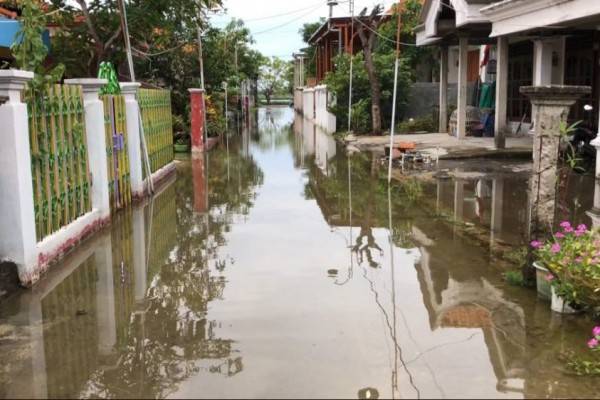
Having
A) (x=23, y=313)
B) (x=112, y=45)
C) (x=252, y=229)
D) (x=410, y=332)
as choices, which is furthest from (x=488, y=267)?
(x=112, y=45)

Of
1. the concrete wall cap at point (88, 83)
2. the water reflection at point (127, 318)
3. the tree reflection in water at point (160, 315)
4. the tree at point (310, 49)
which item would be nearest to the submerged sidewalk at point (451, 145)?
the tree reflection in water at point (160, 315)

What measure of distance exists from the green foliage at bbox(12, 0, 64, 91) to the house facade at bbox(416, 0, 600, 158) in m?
7.92

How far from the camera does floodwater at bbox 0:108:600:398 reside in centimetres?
440

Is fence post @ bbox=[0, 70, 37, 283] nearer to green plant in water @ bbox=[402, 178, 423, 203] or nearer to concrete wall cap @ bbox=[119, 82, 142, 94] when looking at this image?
concrete wall cap @ bbox=[119, 82, 142, 94]

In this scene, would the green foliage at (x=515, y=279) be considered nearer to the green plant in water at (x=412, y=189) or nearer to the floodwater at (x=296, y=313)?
the floodwater at (x=296, y=313)

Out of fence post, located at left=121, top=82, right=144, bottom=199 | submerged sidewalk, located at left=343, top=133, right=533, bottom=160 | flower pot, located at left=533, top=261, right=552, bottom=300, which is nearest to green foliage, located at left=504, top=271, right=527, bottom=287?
flower pot, located at left=533, top=261, right=552, bottom=300

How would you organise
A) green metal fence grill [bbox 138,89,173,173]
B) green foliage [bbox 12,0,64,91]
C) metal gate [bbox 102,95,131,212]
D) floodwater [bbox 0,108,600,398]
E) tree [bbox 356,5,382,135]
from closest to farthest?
floodwater [bbox 0,108,600,398]
green foliage [bbox 12,0,64,91]
metal gate [bbox 102,95,131,212]
green metal fence grill [bbox 138,89,173,173]
tree [bbox 356,5,382,135]

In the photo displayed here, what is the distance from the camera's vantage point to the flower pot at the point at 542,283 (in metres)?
5.82

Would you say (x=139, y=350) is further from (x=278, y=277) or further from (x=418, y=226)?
(x=418, y=226)

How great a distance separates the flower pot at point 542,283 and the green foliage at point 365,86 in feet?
63.9

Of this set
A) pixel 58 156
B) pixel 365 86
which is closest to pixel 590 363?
pixel 58 156

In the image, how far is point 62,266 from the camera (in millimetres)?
7426

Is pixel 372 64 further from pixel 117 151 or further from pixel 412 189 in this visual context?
pixel 117 151

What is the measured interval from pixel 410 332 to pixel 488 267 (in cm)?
222
